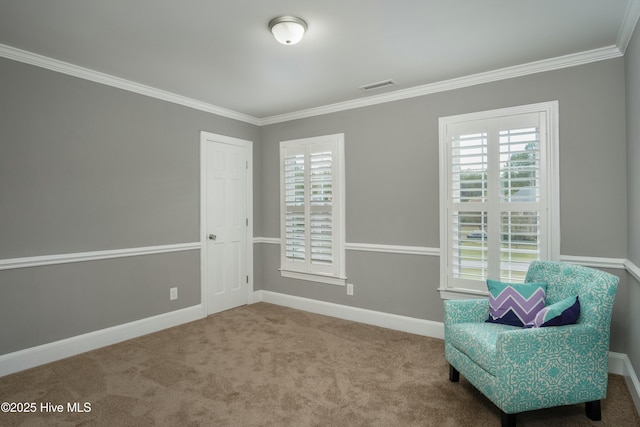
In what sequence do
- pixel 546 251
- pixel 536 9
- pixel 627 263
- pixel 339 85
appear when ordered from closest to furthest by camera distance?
1. pixel 536 9
2. pixel 627 263
3. pixel 546 251
4. pixel 339 85

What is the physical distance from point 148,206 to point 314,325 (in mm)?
2194

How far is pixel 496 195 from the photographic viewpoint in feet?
10.3

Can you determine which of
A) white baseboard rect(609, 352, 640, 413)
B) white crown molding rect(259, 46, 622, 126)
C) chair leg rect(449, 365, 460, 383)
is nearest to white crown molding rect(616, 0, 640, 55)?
white crown molding rect(259, 46, 622, 126)

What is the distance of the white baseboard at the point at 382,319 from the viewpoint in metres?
2.64

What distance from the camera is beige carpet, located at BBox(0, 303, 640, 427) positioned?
2.17 meters

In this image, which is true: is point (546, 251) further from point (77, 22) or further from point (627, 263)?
point (77, 22)

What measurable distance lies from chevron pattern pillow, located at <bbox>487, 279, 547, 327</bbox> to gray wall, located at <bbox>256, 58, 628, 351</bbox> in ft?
2.53

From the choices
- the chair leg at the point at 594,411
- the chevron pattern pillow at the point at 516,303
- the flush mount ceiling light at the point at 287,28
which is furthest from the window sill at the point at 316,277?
the flush mount ceiling light at the point at 287,28

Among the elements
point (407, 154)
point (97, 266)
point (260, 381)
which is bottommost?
point (260, 381)

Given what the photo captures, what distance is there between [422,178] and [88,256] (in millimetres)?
3281

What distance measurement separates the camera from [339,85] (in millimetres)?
3545

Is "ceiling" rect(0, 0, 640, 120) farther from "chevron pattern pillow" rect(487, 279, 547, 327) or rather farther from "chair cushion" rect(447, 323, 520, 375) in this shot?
"chair cushion" rect(447, 323, 520, 375)

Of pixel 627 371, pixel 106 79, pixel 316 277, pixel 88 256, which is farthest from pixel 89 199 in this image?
pixel 627 371

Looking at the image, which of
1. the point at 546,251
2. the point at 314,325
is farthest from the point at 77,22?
the point at 546,251
